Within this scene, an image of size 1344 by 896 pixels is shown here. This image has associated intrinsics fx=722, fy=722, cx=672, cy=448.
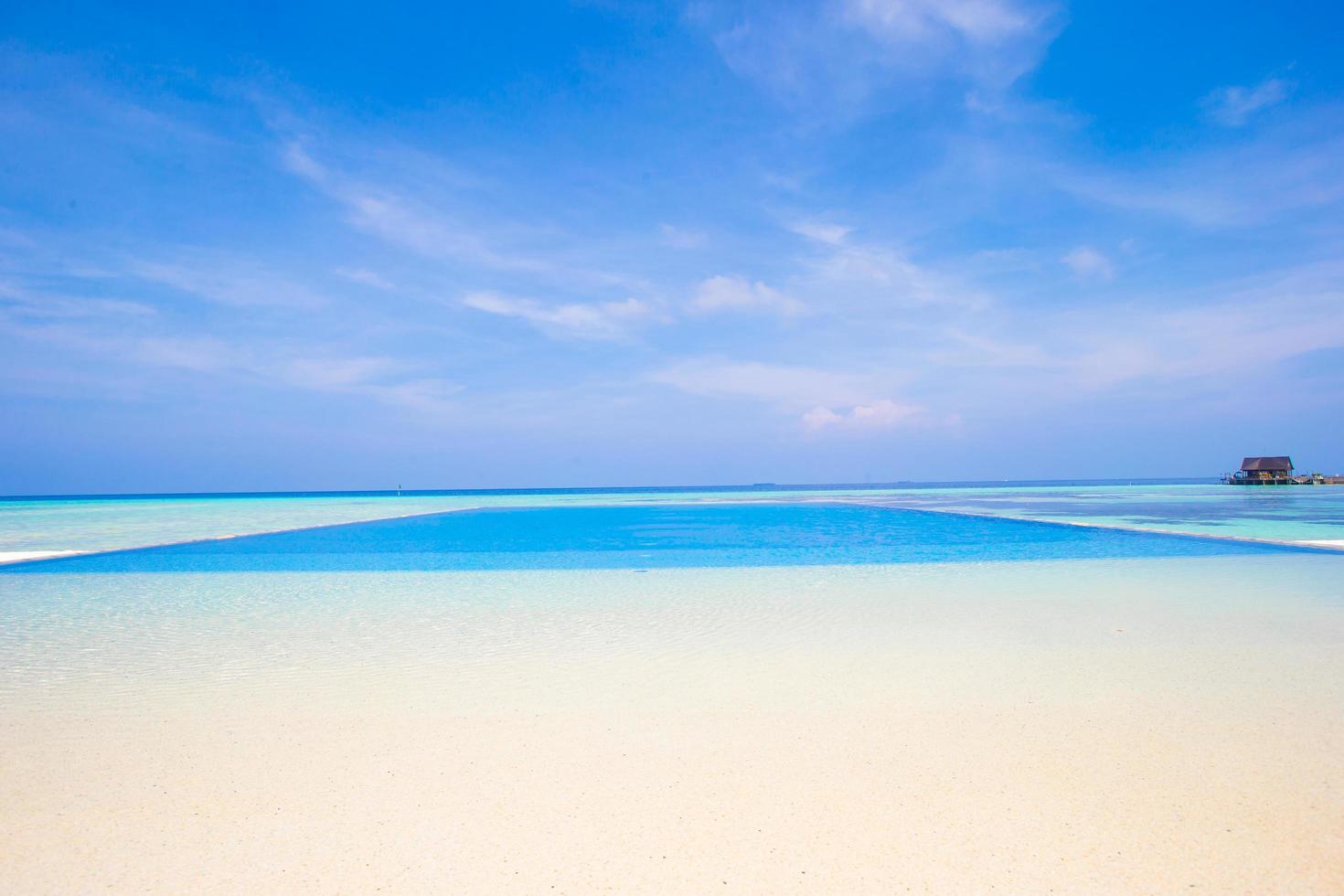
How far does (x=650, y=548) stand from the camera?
16719 millimetres

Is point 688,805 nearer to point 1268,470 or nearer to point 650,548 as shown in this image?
point 650,548

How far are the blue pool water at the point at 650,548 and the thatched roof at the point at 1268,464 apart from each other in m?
53.5

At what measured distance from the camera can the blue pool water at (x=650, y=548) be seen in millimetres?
13273

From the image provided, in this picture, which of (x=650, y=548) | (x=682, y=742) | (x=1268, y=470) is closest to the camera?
(x=682, y=742)

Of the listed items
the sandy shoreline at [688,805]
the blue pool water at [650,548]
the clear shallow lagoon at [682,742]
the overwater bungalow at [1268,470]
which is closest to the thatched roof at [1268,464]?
the overwater bungalow at [1268,470]

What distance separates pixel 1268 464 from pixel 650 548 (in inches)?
2660

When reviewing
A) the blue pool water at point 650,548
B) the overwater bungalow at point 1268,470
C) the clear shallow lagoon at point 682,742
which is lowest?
the blue pool water at point 650,548

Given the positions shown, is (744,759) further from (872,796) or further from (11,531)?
(11,531)

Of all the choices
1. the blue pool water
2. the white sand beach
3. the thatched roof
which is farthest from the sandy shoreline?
the thatched roof

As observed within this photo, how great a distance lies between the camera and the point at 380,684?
16.4 feet

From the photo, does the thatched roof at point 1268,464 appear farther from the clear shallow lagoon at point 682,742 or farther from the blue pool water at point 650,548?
the clear shallow lagoon at point 682,742

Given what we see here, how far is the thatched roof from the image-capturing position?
198ft

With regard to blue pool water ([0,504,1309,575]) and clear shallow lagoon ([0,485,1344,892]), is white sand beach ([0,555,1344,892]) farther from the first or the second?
blue pool water ([0,504,1309,575])

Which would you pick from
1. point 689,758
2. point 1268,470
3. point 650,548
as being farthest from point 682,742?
point 1268,470
